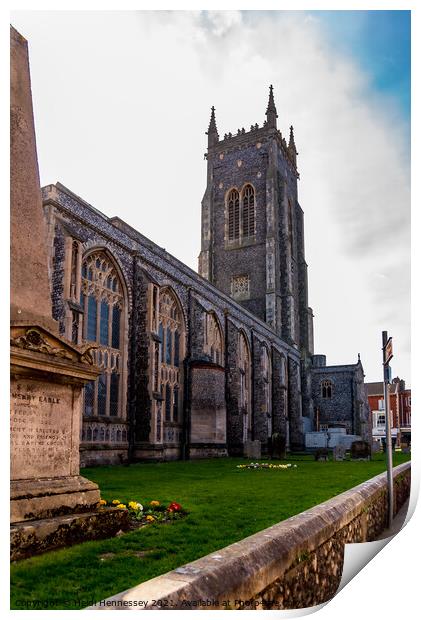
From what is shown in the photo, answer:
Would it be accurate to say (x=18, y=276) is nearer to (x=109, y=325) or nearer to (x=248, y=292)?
(x=109, y=325)

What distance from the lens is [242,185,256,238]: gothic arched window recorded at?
43.2m

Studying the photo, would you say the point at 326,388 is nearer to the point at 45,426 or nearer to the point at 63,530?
the point at 45,426

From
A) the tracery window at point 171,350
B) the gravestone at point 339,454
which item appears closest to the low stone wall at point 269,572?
the tracery window at point 171,350

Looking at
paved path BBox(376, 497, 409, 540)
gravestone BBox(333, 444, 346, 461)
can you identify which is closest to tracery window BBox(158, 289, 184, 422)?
gravestone BBox(333, 444, 346, 461)

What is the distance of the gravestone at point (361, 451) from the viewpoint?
20.4m

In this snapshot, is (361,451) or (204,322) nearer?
(361,451)

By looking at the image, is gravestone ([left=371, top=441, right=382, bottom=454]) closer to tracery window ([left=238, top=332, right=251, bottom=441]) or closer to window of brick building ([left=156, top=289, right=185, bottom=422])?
tracery window ([left=238, top=332, right=251, bottom=441])

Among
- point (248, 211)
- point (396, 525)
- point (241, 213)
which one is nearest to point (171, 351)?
point (396, 525)

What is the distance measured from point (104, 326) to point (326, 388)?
30.8 metres

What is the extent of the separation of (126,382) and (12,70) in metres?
14.4

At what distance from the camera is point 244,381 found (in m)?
29.9

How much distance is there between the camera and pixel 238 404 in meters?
26.6

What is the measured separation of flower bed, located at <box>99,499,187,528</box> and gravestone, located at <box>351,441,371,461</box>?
50.5ft
